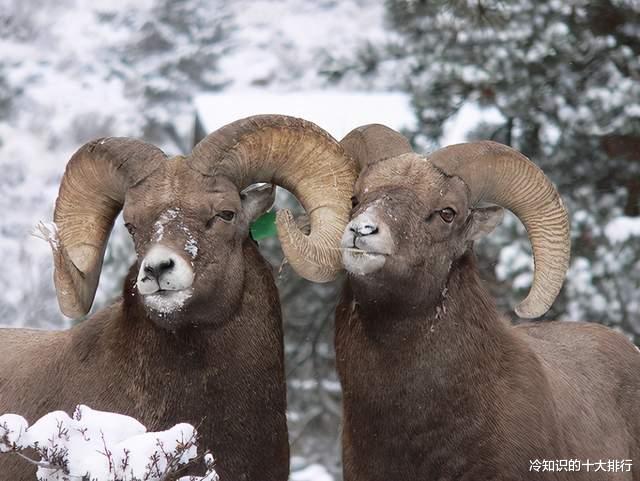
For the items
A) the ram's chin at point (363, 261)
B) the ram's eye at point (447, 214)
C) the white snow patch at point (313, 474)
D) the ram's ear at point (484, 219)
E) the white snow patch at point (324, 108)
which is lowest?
the white snow patch at point (313, 474)

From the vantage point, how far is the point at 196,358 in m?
7.10

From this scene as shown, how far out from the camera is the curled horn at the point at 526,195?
7555 millimetres

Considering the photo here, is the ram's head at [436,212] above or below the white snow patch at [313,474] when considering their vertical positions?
above

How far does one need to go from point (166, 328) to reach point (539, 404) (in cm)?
235

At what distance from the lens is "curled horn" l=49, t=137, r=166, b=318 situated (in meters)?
7.34

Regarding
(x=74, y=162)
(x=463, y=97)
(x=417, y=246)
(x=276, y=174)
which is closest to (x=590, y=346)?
(x=417, y=246)

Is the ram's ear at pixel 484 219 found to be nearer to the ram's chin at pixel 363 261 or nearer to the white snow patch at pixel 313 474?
the ram's chin at pixel 363 261

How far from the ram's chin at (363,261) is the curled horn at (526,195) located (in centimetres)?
92

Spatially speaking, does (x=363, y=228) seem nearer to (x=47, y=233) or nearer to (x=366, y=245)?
(x=366, y=245)

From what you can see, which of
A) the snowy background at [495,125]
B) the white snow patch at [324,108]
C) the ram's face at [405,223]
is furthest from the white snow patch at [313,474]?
the ram's face at [405,223]

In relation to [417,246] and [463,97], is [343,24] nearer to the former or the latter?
[463,97]

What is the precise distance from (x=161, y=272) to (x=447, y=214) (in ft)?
6.22

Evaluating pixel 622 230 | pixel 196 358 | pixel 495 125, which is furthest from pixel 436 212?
pixel 495 125

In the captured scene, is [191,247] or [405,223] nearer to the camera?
[191,247]
